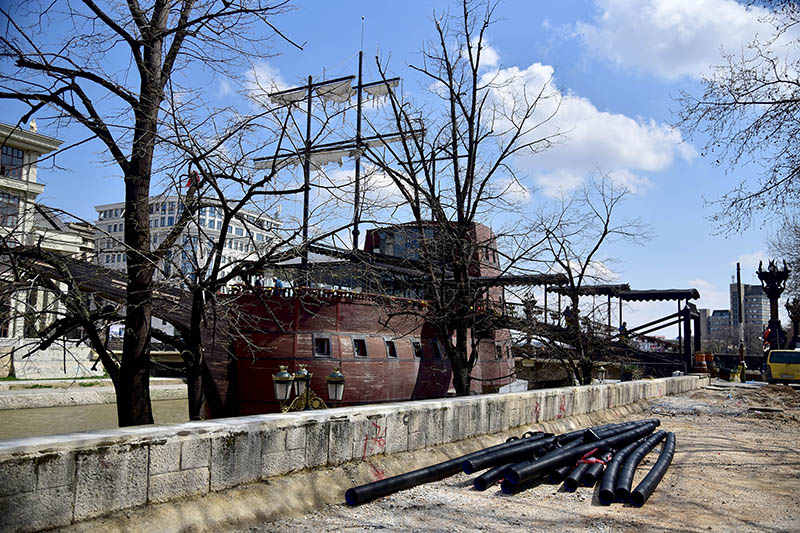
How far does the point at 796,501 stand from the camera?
6098 mm

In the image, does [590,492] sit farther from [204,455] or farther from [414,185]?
[414,185]

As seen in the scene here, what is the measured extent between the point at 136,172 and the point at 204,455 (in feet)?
15.1

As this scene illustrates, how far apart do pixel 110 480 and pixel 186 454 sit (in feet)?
2.08

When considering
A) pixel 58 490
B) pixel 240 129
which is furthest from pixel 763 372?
pixel 58 490

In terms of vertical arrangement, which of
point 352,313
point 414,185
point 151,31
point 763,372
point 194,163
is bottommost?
point 763,372

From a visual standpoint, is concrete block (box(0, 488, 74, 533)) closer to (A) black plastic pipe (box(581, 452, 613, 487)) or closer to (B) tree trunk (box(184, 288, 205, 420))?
(B) tree trunk (box(184, 288, 205, 420))

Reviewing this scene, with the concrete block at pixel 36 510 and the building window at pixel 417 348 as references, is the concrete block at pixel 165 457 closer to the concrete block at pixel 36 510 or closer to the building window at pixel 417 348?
the concrete block at pixel 36 510

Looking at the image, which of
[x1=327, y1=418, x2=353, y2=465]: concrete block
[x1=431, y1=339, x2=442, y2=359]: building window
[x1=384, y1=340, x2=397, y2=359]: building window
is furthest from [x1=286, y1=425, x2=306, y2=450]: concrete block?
[x1=431, y1=339, x2=442, y2=359]: building window

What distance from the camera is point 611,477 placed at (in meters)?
6.10

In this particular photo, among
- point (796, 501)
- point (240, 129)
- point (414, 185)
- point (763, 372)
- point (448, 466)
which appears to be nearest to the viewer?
point (796, 501)

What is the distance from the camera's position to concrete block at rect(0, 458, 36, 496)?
138 inches

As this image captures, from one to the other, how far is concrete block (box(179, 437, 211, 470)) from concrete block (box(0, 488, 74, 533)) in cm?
87

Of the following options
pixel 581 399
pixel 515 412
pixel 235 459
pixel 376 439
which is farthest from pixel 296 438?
pixel 581 399

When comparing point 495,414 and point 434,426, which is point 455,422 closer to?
point 434,426
